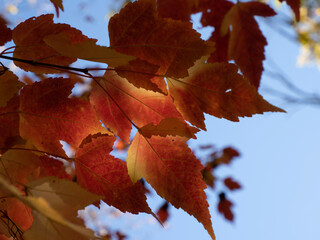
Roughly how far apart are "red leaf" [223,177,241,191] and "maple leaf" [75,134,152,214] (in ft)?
7.61

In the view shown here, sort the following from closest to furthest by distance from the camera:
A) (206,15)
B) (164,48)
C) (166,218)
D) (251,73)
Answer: (164,48), (251,73), (206,15), (166,218)

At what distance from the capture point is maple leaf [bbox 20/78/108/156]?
447 mm

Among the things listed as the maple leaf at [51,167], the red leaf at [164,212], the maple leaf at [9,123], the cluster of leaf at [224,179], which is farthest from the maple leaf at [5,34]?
the red leaf at [164,212]

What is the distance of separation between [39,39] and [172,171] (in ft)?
0.98

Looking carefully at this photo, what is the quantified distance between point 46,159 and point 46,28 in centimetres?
21

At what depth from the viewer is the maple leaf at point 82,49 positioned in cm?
33

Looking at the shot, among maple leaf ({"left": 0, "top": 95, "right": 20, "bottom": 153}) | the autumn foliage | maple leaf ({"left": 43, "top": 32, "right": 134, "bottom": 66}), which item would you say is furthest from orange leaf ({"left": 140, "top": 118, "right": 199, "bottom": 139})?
maple leaf ({"left": 0, "top": 95, "right": 20, "bottom": 153})

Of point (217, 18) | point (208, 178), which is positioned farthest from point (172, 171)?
point (208, 178)

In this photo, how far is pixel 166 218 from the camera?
270cm

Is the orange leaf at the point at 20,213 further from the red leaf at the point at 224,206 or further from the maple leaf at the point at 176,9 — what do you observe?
the red leaf at the point at 224,206

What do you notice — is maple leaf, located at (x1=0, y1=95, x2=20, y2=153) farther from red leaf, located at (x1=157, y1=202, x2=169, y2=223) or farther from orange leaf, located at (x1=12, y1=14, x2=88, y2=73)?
red leaf, located at (x1=157, y1=202, x2=169, y2=223)

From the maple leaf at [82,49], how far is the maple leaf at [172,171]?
159 millimetres

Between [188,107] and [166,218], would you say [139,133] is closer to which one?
[188,107]

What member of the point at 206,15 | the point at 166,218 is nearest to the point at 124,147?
the point at 166,218
